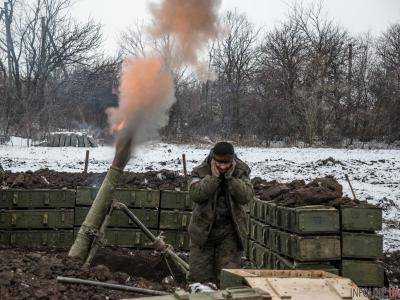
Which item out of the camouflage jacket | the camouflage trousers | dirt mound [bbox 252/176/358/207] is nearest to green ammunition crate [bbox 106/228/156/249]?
dirt mound [bbox 252/176/358/207]

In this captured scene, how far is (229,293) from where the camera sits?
3498mm

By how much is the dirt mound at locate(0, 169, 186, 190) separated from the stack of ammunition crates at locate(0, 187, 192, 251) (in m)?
0.40

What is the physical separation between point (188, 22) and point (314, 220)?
124 inches

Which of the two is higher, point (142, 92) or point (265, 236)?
point (142, 92)

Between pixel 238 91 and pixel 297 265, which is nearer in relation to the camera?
pixel 297 265

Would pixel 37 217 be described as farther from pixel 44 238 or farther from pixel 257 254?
pixel 257 254

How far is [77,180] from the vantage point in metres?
12.5

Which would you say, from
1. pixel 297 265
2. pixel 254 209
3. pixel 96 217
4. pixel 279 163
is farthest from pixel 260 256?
pixel 279 163

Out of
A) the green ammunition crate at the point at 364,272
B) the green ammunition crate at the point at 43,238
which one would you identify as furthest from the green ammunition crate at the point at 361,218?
the green ammunition crate at the point at 43,238

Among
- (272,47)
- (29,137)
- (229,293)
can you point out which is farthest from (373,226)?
(272,47)

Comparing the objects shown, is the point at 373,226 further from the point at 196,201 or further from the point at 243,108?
the point at 243,108

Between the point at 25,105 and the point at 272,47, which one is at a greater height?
the point at 272,47

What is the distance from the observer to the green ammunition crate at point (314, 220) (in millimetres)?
7934

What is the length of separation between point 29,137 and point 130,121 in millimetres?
18901
